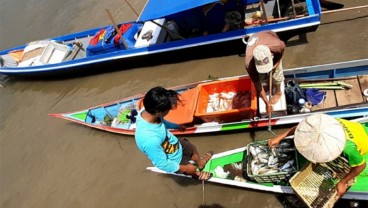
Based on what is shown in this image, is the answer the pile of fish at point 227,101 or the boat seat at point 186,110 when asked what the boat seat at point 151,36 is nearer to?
the boat seat at point 186,110

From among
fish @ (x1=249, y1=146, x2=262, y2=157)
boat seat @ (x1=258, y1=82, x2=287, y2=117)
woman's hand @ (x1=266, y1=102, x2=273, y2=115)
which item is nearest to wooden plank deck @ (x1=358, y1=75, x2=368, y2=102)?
boat seat @ (x1=258, y1=82, x2=287, y2=117)

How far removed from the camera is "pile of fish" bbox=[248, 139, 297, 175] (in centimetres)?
586

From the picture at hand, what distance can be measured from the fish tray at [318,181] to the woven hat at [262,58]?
181 cm

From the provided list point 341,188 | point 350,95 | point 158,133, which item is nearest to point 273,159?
point 341,188

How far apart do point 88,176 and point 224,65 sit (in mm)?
4876

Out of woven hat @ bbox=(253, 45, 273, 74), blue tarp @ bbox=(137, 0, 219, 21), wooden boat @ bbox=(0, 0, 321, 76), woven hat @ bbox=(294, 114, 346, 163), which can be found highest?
blue tarp @ bbox=(137, 0, 219, 21)

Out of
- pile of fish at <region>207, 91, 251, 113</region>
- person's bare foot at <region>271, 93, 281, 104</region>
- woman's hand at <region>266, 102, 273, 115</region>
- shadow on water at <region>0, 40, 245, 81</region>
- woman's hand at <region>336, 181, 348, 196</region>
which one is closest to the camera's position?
woman's hand at <region>336, 181, 348, 196</region>

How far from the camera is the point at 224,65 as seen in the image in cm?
961

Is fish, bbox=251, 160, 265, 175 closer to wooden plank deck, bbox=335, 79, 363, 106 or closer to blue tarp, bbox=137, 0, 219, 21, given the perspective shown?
wooden plank deck, bbox=335, 79, 363, 106

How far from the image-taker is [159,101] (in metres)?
4.02

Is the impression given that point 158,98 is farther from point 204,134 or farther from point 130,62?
point 130,62

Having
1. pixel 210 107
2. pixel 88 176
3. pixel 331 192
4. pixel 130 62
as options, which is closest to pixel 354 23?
pixel 210 107

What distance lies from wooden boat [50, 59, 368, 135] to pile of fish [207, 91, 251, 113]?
89 millimetres

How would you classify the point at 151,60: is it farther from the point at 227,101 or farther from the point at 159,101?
the point at 159,101
